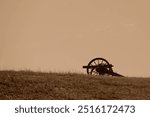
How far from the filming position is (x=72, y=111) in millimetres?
13242

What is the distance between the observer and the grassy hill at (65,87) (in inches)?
686

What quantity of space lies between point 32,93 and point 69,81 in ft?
7.36

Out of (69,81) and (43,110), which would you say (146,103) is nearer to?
(43,110)

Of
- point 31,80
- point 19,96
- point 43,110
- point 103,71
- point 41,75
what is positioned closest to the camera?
point 43,110

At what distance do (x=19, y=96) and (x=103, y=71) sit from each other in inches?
331

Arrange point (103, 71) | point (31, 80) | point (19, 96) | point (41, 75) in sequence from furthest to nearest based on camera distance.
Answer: point (103, 71), point (41, 75), point (31, 80), point (19, 96)

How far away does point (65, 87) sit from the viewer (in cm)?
1825

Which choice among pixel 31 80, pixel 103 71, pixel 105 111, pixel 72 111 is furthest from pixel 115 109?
pixel 103 71

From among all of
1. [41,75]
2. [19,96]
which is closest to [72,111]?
[19,96]

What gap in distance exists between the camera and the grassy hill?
17.4 metres

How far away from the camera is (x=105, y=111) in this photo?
13.5 m

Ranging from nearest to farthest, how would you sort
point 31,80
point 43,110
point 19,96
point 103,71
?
point 43,110 < point 19,96 < point 31,80 < point 103,71

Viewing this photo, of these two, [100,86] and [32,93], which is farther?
[100,86]

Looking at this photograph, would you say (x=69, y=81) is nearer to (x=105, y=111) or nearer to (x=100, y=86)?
(x=100, y=86)
